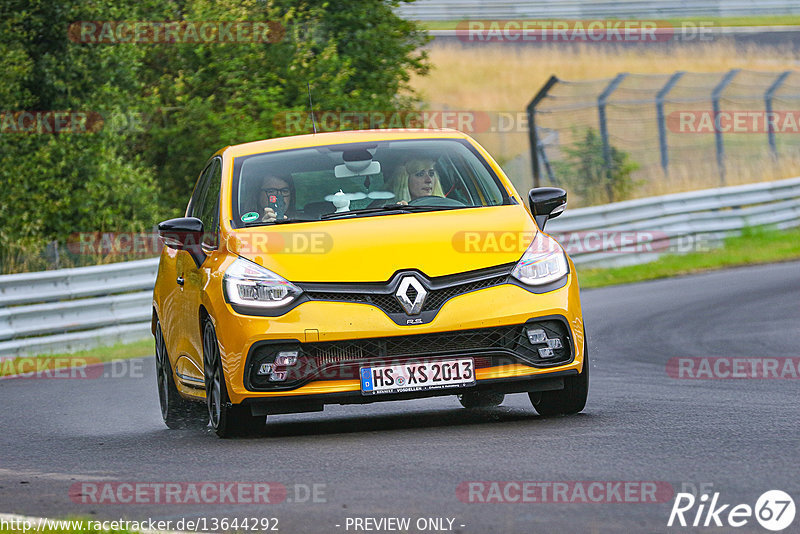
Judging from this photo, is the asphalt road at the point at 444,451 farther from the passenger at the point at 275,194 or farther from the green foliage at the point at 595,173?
the green foliage at the point at 595,173

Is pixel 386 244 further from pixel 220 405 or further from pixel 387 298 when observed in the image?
pixel 220 405

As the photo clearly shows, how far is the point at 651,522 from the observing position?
202 inches

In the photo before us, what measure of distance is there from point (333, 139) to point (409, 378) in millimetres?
2082

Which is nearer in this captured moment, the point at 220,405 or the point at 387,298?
the point at 387,298

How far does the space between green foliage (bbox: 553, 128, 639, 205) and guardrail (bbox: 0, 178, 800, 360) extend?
2704mm

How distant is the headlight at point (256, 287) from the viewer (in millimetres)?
7703

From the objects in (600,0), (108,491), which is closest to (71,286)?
(108,491)

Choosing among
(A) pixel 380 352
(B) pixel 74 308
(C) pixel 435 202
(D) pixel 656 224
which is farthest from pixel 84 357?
(A) pixel 380 352

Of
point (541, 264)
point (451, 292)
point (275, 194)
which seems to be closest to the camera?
point (451, 292)

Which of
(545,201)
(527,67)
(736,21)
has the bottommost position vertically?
(527,67)

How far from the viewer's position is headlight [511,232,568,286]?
7.87 m

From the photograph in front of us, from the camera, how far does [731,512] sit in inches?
207

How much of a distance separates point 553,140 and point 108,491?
26.5 meters

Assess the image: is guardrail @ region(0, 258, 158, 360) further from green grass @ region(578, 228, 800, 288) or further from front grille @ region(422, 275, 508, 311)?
front grille @ region(422, 275, 508, 311)
